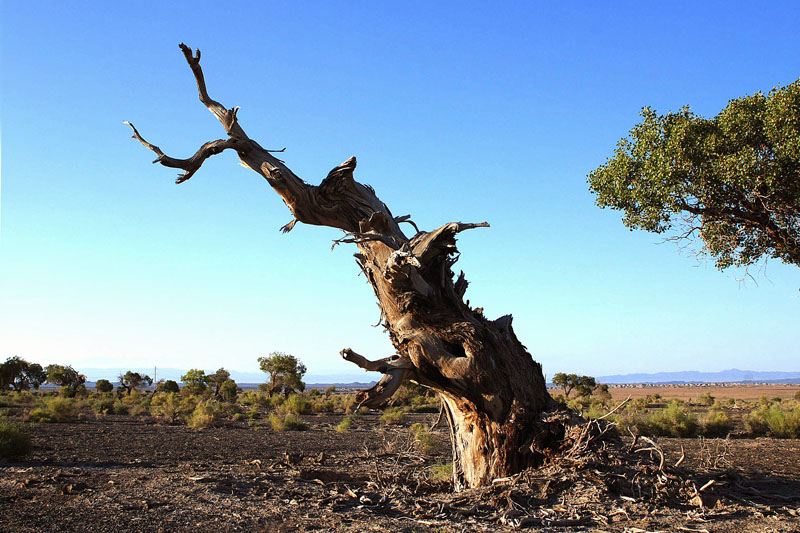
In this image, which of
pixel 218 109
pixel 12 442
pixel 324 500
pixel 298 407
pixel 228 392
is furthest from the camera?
pixel 228 392

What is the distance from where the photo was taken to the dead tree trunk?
8180 millimetres

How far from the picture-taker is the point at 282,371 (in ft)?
184

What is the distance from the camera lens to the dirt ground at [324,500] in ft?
22.3

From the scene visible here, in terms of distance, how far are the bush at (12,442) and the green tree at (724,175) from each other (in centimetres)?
1389

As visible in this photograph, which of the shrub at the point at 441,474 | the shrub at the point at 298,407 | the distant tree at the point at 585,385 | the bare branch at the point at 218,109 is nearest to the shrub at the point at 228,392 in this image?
the shrub at the point at 298,407

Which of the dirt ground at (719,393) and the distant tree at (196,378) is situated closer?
the distant tree at (196,378)

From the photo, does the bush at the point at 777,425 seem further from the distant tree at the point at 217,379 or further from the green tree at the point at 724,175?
the distant tree at the point at 217,379

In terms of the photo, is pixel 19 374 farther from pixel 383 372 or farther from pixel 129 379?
pixel 383 372

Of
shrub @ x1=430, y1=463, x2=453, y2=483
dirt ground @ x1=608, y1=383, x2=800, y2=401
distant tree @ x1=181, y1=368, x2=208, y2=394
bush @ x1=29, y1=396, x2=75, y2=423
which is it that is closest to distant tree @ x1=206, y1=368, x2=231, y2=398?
distant tree @ x1=181, y1=368, x2=208, y2=394

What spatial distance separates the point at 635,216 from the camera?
13.6 metres

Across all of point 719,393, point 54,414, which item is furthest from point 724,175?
point 719,393

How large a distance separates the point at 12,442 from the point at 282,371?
4435 cm

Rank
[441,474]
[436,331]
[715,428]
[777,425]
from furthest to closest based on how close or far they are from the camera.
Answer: [715,428], [777,425], [441,474], [436,331]

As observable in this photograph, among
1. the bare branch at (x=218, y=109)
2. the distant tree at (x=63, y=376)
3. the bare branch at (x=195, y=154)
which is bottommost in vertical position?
the distant tree at (x=63, y=376)
